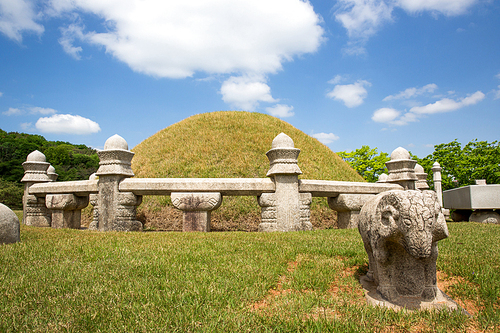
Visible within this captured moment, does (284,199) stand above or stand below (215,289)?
above

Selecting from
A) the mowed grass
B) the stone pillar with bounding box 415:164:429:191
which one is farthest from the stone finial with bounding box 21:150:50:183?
the stone pillar with bounding box 415:164:429:191

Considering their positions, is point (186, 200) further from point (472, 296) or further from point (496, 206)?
point (496, 206)

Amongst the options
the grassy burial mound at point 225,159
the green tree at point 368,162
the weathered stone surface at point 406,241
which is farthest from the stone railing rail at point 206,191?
the green tree at point 368,162

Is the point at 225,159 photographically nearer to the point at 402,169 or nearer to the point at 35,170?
the point at 35,170

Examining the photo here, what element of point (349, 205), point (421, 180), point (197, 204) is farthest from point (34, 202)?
point (421, 180)

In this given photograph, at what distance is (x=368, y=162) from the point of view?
1350 inches

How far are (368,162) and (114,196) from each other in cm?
3218

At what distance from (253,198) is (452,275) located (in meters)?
8.04

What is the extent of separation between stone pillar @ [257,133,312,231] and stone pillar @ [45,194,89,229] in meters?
5.42

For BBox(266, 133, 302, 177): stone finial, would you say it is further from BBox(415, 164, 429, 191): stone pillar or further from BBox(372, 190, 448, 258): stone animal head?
BBox(415, 164, 429, 191): stone pillar

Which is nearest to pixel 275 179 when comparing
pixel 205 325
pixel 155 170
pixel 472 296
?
pixel 472 296

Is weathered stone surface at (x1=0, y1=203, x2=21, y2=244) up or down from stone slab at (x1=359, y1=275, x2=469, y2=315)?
up

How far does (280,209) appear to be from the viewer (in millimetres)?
7176

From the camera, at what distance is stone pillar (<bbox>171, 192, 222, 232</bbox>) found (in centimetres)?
708
